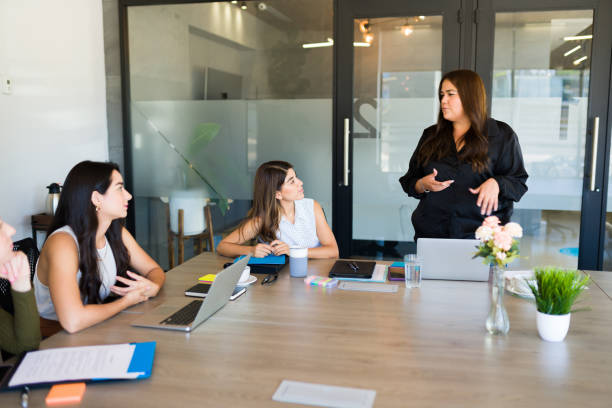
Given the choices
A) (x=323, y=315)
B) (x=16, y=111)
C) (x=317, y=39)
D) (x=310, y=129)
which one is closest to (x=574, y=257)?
(x=310, y=129)

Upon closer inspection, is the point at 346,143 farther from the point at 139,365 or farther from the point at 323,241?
the point at 139,365

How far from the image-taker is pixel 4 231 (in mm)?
1560

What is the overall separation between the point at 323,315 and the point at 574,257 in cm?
278

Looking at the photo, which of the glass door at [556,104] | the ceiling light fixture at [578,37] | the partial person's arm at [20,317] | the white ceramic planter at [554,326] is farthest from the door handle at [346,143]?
the partial person's arm at [20,317]

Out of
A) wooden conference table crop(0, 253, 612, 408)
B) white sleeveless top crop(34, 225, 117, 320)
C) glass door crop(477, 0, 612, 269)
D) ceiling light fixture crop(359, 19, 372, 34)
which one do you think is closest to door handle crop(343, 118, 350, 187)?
ceiling light fixture crop(359, 19, 372, 34)

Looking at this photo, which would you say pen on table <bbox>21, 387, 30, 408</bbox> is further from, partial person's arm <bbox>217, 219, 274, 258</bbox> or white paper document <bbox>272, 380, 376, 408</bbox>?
partial person's arm <bbox>217, 219, 274, 258</bbox>

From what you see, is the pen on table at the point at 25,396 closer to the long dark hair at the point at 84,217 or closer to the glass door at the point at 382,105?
the long dark hair at the point at 84,217

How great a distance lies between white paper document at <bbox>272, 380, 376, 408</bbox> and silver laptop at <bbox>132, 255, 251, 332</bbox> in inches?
18.4

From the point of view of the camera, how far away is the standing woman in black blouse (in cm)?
262

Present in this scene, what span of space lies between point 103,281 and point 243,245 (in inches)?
31.5

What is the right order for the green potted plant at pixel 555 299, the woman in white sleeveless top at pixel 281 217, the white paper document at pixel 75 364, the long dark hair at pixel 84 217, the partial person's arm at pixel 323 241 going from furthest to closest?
the woman in white sleeveless top at pixel 281 217 → the partial person's arm at pixel 323 241 → the long dark hair at pixel 84 217 → the green potted plant at pixel 555 299 → the white paper document at pixel 75 364

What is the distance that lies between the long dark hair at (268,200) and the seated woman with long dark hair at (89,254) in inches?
28.1

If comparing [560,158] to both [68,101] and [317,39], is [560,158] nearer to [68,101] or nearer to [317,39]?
[317,39]

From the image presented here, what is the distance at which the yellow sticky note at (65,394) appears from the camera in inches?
47.6
